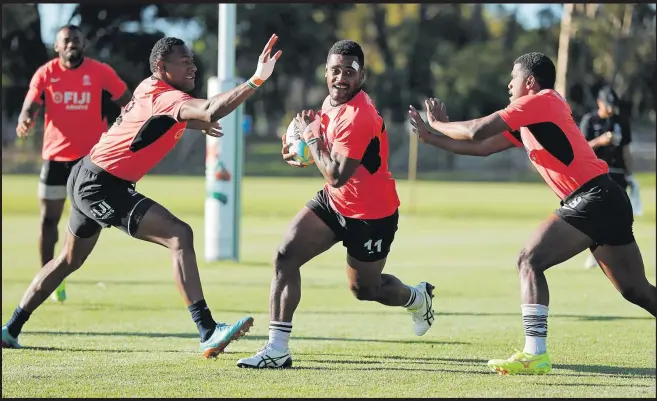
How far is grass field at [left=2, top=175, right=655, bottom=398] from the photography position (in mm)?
8008

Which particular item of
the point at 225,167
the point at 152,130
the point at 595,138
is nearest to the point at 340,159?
the point at 152,130

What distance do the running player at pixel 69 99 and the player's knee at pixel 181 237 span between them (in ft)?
12.9

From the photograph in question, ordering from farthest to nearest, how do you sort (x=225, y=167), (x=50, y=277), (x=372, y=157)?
(x=225, y=167)
(x=50, y=277)
(x=372, y=157)

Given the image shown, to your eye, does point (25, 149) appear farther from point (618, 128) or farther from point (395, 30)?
point (618, 128)

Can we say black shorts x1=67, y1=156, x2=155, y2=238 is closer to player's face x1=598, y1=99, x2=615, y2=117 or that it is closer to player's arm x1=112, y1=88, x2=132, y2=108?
player's arm x1=112, y1=88, x2=132, y2=108

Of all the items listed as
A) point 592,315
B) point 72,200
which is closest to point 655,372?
point 592,315

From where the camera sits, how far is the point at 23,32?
4788 centimetres

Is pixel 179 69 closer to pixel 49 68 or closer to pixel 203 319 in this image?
pixel 203 319

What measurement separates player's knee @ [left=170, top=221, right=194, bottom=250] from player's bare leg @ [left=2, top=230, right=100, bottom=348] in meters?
1.01

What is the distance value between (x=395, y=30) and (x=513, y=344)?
59.2 metres

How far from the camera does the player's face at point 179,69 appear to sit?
9086mm

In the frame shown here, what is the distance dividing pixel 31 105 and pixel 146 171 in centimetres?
360

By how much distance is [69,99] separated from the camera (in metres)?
12.5

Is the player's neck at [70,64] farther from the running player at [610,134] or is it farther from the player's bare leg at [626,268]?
the running player at [610,134]
